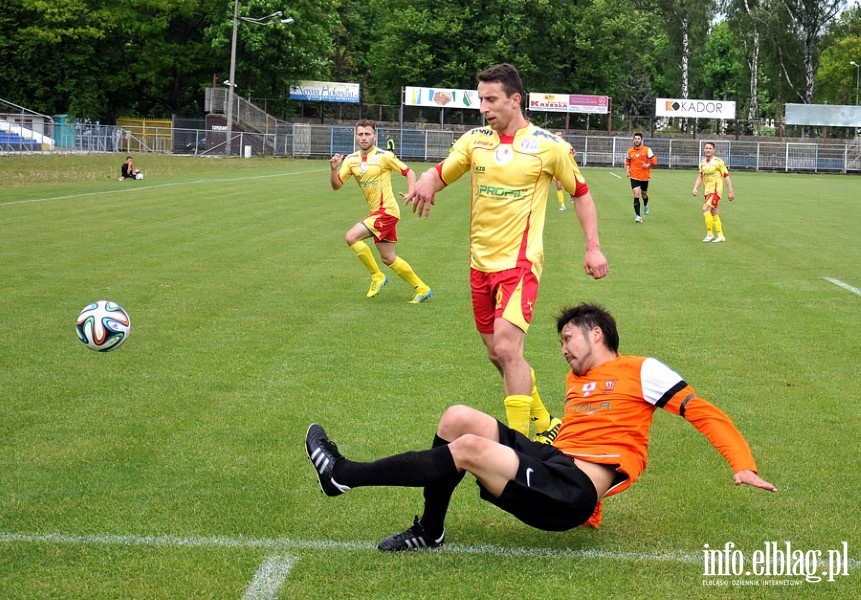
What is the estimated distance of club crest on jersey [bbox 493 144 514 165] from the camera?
22.5 ft

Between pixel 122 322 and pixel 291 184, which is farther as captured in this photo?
pixel 291 184

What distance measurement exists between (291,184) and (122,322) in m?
27.0

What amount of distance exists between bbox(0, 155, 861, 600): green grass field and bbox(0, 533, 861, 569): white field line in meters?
0.02

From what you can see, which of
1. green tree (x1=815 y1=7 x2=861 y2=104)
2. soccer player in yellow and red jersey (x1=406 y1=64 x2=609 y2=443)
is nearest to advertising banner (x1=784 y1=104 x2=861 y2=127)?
green tree (x1=815 y1=7 x2=861 y2=104)

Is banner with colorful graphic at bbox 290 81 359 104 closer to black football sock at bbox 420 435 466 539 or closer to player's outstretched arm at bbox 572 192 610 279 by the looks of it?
player's outstretched arm at bbox 572 192 610 279

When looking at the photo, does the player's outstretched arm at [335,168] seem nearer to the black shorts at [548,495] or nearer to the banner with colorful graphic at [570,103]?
the black shorts at [548,495]

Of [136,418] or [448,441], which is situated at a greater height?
[448,441]

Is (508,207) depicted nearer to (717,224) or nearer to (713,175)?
(717,224)

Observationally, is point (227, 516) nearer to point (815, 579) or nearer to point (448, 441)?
point (448, 441)

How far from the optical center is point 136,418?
282 inches

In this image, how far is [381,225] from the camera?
1290 centimetres

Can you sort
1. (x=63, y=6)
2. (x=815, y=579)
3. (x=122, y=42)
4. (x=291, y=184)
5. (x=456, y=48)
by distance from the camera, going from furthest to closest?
1. (x=456, y=48)
2. (x=122, y=42)
3. (x=63, y=6)
4. (x=291, y=184)
5. (x=815, y=579)

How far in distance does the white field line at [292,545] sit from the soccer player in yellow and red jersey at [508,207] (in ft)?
A: 5.65

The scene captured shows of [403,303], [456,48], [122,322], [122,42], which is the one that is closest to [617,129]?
[456,48]
